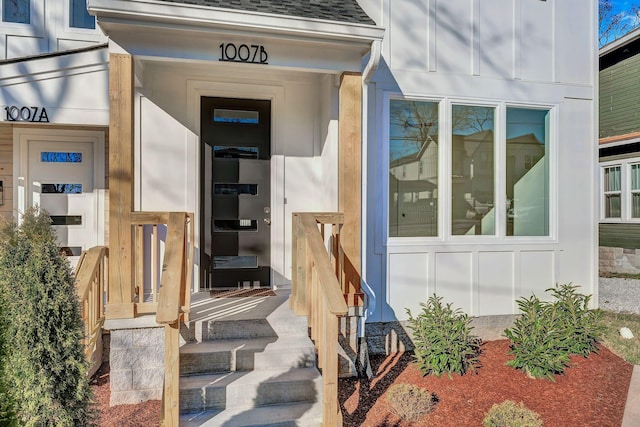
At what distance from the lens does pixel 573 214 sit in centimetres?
530

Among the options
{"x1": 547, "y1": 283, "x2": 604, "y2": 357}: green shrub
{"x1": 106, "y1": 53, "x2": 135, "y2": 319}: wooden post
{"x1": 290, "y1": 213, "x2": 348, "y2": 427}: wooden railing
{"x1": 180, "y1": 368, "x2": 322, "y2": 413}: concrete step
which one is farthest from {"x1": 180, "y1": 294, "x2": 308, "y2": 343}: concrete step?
{"x1": 547, "y1": 283, "x2": 604, "y2": 357}: green shrub

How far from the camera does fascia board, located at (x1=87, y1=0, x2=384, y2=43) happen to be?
10.7 ft

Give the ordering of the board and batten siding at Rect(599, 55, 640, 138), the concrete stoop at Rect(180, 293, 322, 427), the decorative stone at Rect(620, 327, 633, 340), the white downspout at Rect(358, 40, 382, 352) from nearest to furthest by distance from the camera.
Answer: the concrete stoop at Rect(180, 293, 322, 427) < the white downspout at Rect(358, 40, 382, 352) < the decorative stone at Rect(620, 327, 633, 340) < the board and batten siding at Rect(599, 55, 640, 138)

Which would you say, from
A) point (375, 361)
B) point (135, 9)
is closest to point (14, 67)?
point (135, 9)

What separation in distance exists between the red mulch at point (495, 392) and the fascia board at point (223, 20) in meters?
2.99

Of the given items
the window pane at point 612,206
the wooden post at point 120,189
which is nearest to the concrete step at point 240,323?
the wooden post at point 120,189

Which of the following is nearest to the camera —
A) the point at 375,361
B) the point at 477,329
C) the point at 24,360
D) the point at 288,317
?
the point at 24,360

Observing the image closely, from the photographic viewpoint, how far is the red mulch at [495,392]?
3.38 metres

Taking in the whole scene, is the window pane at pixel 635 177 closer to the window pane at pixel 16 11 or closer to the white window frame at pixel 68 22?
the white window frame at pixel 68 22

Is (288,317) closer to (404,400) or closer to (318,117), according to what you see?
(404,400)

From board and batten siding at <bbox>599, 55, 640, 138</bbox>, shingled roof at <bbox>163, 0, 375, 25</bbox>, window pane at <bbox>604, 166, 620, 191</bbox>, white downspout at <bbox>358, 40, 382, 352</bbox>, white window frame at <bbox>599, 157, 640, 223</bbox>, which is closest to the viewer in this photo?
shingled roof at <bbox>163, 0, 375, 25</bbox>

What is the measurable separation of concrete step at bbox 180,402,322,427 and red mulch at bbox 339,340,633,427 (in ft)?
1.09

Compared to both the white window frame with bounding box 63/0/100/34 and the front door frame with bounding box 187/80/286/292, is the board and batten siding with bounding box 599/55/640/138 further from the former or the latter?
the white window frame with bounding box 63/0/100/34

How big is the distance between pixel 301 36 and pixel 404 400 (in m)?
3.07
